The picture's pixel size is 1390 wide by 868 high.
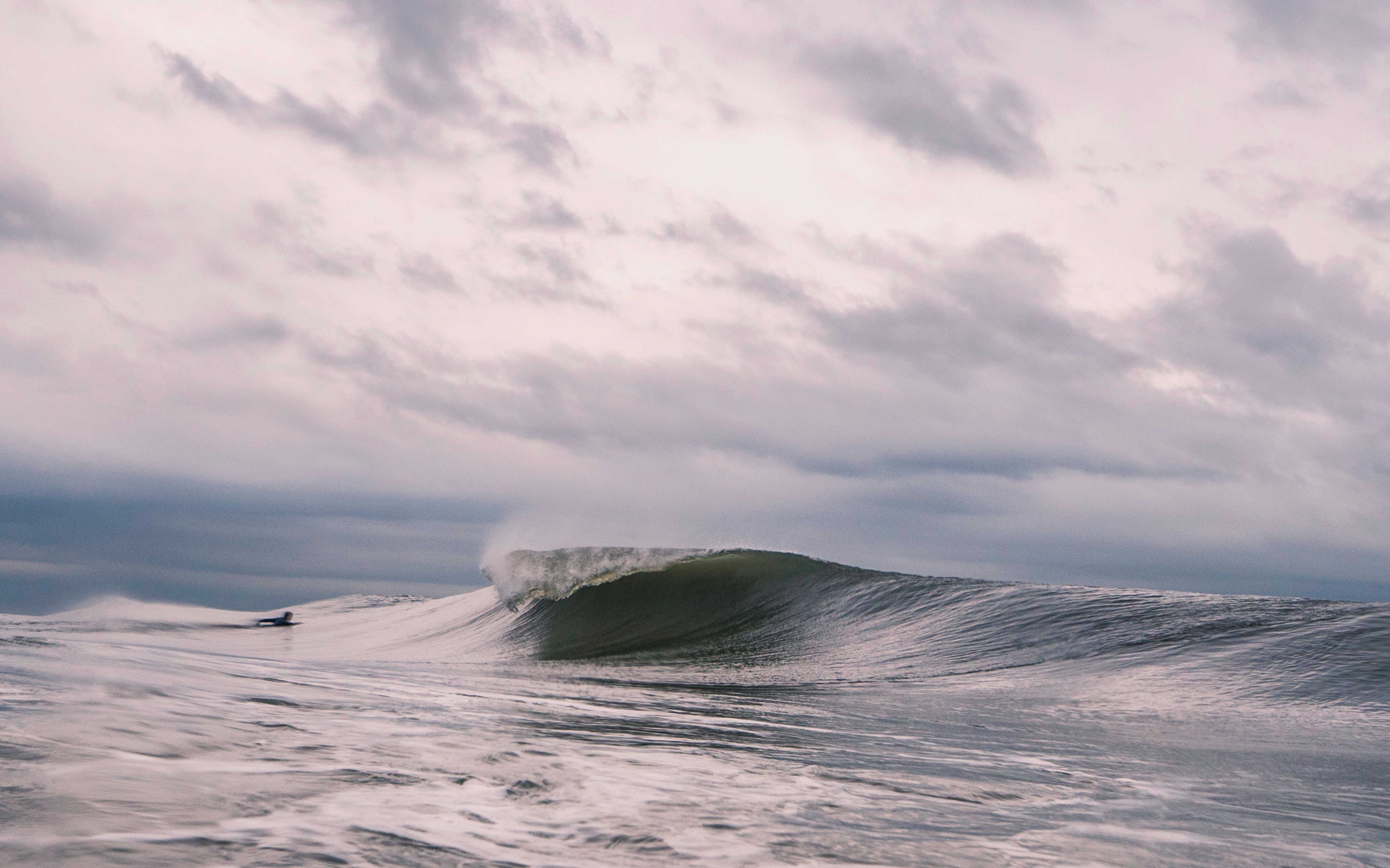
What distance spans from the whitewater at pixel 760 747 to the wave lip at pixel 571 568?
184 inches

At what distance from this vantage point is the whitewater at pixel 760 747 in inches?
107

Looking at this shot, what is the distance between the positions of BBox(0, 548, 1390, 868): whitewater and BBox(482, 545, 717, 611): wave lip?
4.68 meters

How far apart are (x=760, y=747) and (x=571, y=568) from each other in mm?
13497

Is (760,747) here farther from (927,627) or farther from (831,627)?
(831,627)

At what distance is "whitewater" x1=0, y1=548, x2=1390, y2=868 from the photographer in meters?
2.71

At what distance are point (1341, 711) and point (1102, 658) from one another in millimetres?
2538

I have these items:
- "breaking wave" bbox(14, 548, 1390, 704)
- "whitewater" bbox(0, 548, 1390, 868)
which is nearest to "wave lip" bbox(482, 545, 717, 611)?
"breaking wave" bbox(14, 548, 1390, 704)

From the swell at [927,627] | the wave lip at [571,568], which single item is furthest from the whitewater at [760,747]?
the wave lip at [571,568]

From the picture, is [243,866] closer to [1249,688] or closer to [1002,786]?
[1002,786]

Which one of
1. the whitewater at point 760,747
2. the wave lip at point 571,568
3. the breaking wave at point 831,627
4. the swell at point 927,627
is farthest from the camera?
the wave lip at point 571,568

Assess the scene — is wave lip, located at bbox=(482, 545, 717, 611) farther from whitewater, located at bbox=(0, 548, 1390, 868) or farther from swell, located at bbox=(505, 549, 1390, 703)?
whitewater, located at bbox=(0, 548, 1390, 868)

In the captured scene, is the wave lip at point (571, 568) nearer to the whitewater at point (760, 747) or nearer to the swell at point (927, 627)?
the swell at point (927, 627)

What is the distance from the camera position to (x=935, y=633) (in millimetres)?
11773

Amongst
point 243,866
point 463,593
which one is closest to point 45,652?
point 243,866
